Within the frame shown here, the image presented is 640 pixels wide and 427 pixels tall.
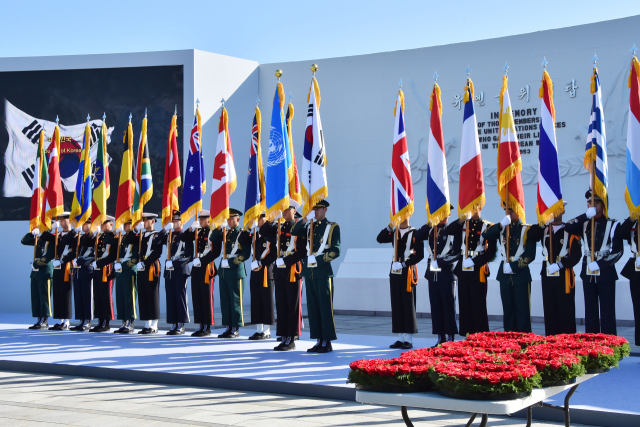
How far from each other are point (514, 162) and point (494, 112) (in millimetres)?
5125

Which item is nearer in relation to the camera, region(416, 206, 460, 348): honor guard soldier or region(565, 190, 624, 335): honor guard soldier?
region(565, 190, 624, 335): honor guard soldier

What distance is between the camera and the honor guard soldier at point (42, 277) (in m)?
9.97

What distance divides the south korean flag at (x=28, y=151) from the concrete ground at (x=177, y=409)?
26.8ft

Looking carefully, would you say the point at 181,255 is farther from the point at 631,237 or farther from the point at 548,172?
the point at 631,237

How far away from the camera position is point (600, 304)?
20.6 feet

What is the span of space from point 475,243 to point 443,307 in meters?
0.79

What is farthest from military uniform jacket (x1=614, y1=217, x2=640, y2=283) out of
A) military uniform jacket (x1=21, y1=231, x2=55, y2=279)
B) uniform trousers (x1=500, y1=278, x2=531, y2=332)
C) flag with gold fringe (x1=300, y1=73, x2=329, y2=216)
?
military uniform jacket (x1=21, y1=231, x2=55, y2=279)

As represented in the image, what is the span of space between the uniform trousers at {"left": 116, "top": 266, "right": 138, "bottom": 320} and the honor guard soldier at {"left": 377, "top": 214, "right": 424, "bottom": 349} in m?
3.93

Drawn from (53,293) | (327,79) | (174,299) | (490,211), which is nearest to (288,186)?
(174,299)

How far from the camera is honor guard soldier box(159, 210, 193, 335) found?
8812 mm

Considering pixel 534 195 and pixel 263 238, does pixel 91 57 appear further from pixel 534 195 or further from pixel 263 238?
pixel 534 195

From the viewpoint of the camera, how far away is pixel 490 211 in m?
11.8

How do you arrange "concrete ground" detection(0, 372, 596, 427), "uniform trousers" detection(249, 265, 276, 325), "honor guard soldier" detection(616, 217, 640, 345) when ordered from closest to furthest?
"concrete ground" detection(0, 372, 596, 427), "honor guard soldier" detection(616, 217, 640, 345), "uniform trousers" detection(249, 265, 276, 325)

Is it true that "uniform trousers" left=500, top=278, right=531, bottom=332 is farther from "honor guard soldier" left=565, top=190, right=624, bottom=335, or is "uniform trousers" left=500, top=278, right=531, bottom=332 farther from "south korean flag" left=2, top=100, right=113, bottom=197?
"south korean flag" left=2, top=100, right=113, bottom=197
